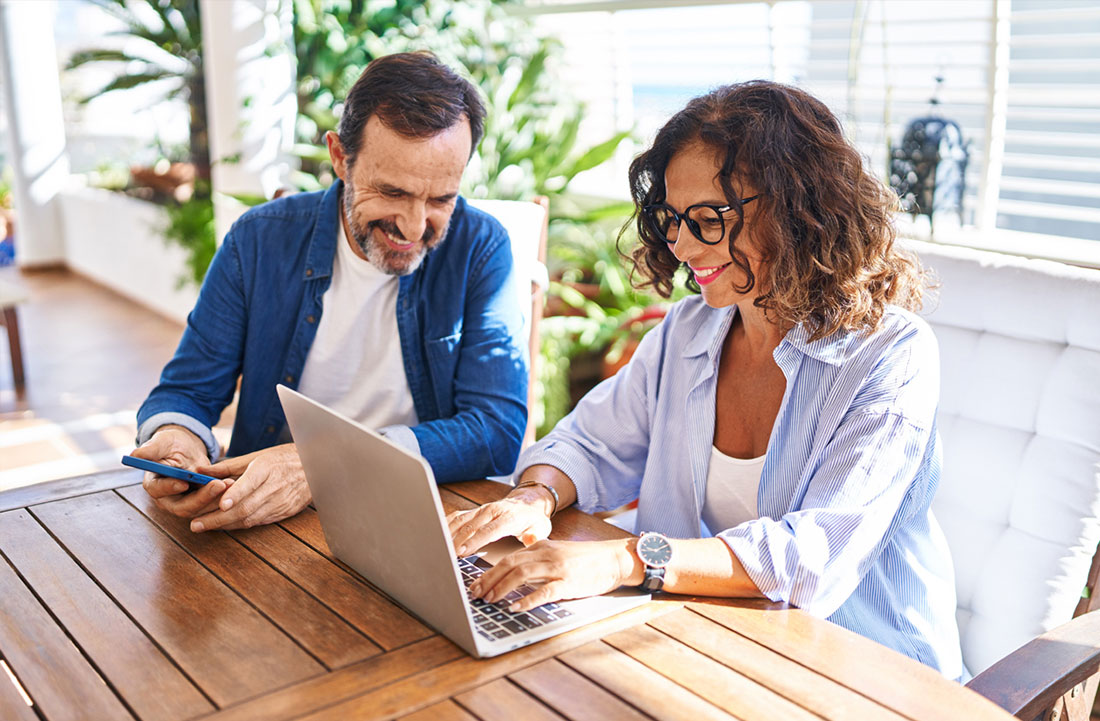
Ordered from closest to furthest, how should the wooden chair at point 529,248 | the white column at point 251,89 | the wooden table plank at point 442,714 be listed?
the wooden table plank at point 442,714 → the wooden chair at point 529,248 → the white column at point 251,89

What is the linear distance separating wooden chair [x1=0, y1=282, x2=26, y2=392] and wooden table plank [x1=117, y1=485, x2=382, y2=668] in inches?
149

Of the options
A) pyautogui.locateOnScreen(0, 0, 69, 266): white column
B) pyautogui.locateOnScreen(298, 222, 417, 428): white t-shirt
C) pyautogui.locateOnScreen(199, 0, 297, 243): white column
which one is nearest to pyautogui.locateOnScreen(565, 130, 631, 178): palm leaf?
pyautogui.locateOnScreen(199, 0, 297, 243): white column

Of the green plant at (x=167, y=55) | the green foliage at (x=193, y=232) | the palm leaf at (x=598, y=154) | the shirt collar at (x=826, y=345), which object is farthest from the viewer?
the green plant at (x=167, y=55)

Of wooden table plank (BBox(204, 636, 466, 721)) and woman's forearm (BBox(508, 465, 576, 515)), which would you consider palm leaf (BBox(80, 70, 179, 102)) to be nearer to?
woman's forearm (BBox(508, 465, 576, 515))

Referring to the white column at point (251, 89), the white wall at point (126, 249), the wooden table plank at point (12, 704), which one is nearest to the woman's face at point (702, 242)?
the wooden table plank at point (12, 704)

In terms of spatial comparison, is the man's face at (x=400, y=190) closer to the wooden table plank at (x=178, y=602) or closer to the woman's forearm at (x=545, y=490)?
the woman's forearm at (x=545, y=490)

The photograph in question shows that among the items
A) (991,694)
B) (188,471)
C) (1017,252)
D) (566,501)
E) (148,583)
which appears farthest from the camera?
(1017,252)

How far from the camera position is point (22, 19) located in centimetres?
751

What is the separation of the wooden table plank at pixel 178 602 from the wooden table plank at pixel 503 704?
19cm

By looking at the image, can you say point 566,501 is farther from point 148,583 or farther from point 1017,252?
point 1017,252

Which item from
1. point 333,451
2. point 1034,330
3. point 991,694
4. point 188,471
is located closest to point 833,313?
point 1034,330

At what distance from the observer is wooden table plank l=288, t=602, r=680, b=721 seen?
37.9 inches

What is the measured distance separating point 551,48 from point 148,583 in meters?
3.88

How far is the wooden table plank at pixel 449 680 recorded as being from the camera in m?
0.96
